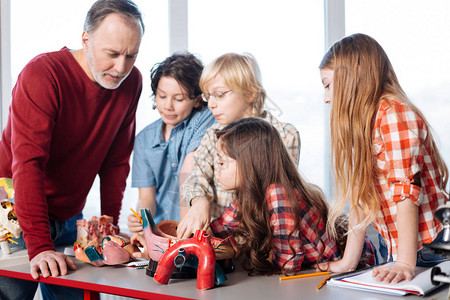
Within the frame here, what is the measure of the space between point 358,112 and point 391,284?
1.43 feet

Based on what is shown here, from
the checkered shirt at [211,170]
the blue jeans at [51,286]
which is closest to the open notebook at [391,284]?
the checkered shirt at [211,170]

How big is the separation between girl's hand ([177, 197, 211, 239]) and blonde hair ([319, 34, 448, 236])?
37 cm

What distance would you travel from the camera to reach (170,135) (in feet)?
6.58

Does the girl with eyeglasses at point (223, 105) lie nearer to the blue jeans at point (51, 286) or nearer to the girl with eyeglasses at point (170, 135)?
the girl with eyeglasses at point (170, 135)

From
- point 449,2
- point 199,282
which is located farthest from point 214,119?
point 449,2

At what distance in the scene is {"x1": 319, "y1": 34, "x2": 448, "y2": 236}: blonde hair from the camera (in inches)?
50.9

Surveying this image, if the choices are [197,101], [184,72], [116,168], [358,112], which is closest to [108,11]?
[184,72]

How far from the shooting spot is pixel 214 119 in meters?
1.94

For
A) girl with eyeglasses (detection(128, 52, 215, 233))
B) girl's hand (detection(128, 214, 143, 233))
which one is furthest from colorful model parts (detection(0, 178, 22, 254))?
girl with eyeglasses (detection(128, 52, 215, 233))

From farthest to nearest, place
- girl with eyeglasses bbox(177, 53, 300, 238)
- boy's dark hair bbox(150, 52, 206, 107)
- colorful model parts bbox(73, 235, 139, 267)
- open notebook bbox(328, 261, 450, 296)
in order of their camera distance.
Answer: boy's dark hair bbox(150, 52, 206, 107)
girl with eyeglasses bbox(177, 53, 300, 238)
colorful model parts bbox(73, 235, 139, 267)
open notebook bbox(328, 261, 450, 296)

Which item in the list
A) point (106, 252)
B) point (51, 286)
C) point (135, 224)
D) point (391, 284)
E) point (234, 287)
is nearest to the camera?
point (391, 284)

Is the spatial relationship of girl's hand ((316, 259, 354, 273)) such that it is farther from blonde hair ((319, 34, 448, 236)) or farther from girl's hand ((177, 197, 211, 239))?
girl's hand ((177, 197, 211, 239))

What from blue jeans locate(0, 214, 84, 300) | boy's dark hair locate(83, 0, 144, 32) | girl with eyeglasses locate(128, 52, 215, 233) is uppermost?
boy's dark hair locate(83, 0, 144, 32)

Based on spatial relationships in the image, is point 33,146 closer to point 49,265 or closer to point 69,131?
point 69,131
